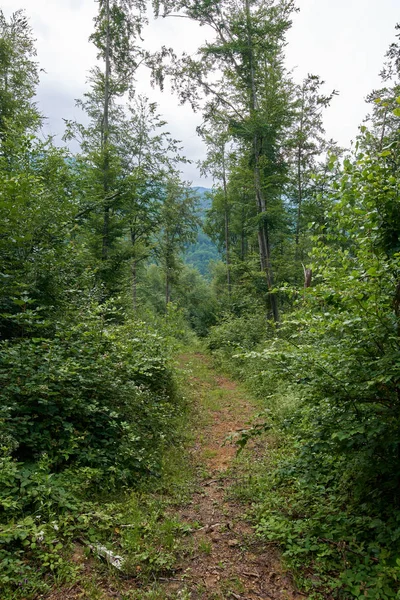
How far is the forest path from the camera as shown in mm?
2889

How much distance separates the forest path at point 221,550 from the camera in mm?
2889

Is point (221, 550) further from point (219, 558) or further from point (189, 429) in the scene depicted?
point (189, 429)

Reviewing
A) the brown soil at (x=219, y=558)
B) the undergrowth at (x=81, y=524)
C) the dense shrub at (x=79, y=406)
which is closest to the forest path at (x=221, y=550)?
the brown soil at (x=219, y=558)

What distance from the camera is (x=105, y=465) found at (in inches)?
163

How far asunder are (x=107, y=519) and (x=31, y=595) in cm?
100

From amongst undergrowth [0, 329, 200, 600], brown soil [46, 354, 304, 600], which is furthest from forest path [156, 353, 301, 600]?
undergrowth [0, 329, 200, 600]

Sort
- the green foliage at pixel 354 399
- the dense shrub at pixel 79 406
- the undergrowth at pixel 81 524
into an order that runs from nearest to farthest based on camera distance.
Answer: the undergrowth at pixel 81 524, the green foliage at pixel 354 399, the dense shrub at pixel 79 406

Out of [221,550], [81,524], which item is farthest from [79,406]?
[221,550]

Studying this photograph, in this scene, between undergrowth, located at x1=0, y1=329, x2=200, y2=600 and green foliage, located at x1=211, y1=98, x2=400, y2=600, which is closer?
undergrowth, located at x1=0, y1=329, x2=200, y2=600

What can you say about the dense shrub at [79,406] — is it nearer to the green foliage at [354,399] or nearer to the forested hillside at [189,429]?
the forested hillside at [189,429]

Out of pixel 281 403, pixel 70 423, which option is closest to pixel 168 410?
pixel 281 403

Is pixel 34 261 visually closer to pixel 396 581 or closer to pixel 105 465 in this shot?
pixel 105 465

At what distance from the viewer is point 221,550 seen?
134 inches

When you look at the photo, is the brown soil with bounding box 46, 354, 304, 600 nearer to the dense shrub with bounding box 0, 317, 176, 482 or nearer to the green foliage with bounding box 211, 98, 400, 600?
the green foliage with bounding box 211, 98, 400, 600
